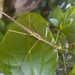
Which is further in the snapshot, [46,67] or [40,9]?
[40,9]

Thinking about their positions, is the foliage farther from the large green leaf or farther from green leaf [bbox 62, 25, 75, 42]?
green leaf [bbox 62, 25, 75, 42]

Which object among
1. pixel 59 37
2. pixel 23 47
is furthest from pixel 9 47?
pixel 59 37

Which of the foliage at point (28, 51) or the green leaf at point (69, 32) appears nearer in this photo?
the foliage at point (28, 51)

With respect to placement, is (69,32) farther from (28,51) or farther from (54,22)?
(28,51)

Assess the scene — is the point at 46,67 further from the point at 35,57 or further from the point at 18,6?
the point at 18,6

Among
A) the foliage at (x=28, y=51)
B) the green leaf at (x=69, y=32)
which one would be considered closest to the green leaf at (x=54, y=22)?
the green leaf at (x=69, y=32)

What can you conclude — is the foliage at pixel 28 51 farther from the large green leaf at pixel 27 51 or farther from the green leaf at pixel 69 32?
the green leaf at pixel 69 32

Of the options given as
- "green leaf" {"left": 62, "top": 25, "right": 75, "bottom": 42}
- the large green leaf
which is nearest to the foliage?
the large green leaf

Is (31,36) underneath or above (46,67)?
above
